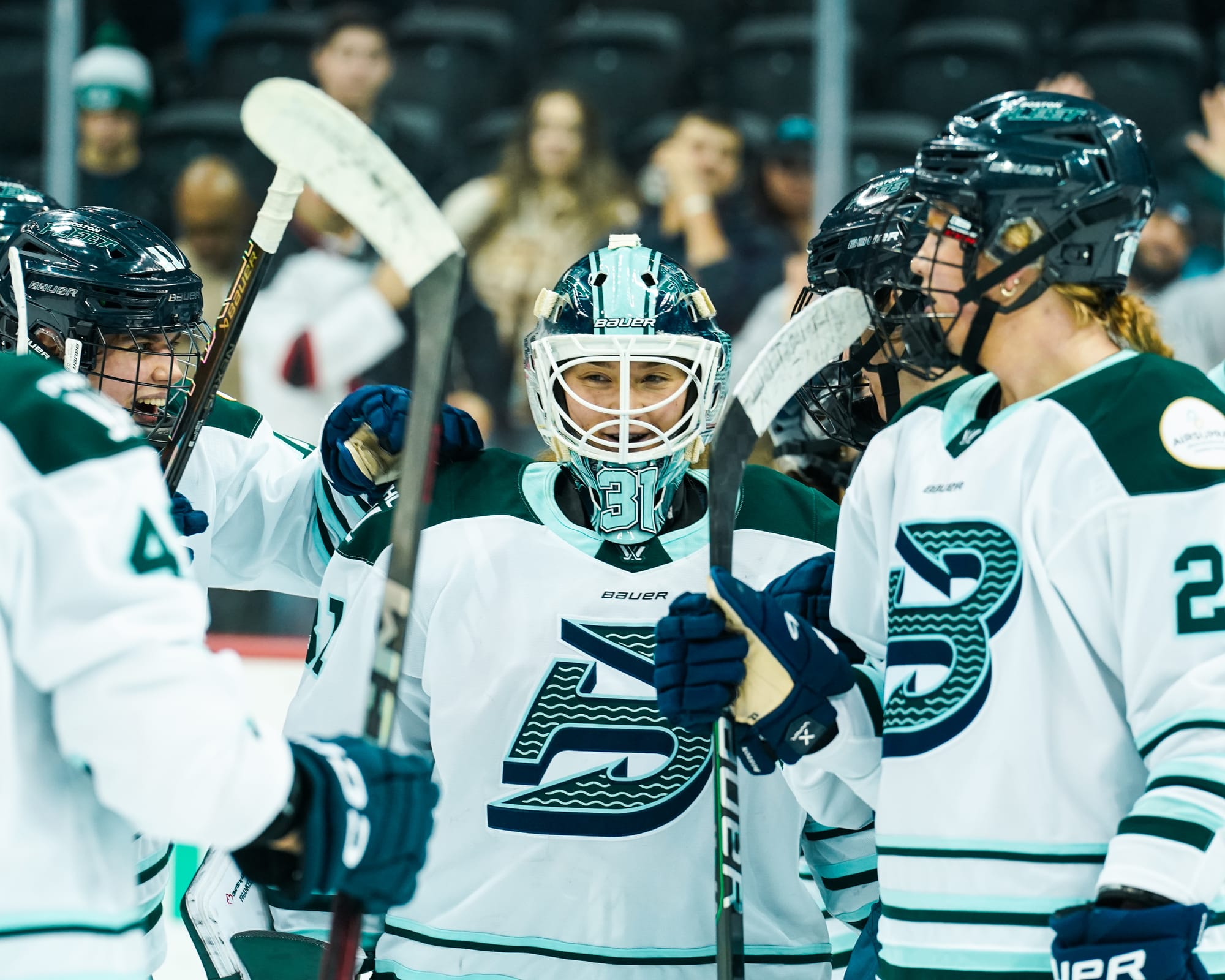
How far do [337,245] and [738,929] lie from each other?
13.1 ft

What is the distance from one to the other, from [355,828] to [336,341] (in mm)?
4039

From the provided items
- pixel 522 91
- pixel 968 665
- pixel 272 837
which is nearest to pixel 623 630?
pixel 968 665

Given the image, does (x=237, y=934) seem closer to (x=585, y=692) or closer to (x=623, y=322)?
(x=585, y=692)

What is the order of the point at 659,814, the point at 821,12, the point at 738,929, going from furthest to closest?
1. the point at 821,12
2. the point at 659,814
3. the point at 738,929

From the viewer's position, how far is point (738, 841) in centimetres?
176

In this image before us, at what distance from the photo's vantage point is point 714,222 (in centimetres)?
Result: 534

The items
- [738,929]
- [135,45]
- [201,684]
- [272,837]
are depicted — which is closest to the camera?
[201,684]

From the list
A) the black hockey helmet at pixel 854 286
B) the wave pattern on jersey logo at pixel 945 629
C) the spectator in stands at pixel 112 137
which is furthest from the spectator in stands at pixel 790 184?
the wave pattern on jersey logo at pixel 945 629

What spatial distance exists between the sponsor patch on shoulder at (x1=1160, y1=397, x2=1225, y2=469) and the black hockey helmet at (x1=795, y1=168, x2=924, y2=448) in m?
0.56

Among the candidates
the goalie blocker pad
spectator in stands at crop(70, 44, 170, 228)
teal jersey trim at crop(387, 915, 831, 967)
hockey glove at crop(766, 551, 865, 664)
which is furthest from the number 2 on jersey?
spectator in stands at crop(70, 44, 170, 228)

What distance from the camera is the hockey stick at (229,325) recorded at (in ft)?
5.92

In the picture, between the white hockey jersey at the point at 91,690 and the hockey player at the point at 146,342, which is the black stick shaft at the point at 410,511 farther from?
the hockey player at the point at 146,342

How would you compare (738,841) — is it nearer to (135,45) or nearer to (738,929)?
(738,929)

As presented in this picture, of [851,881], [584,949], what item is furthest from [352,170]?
[851,881]
